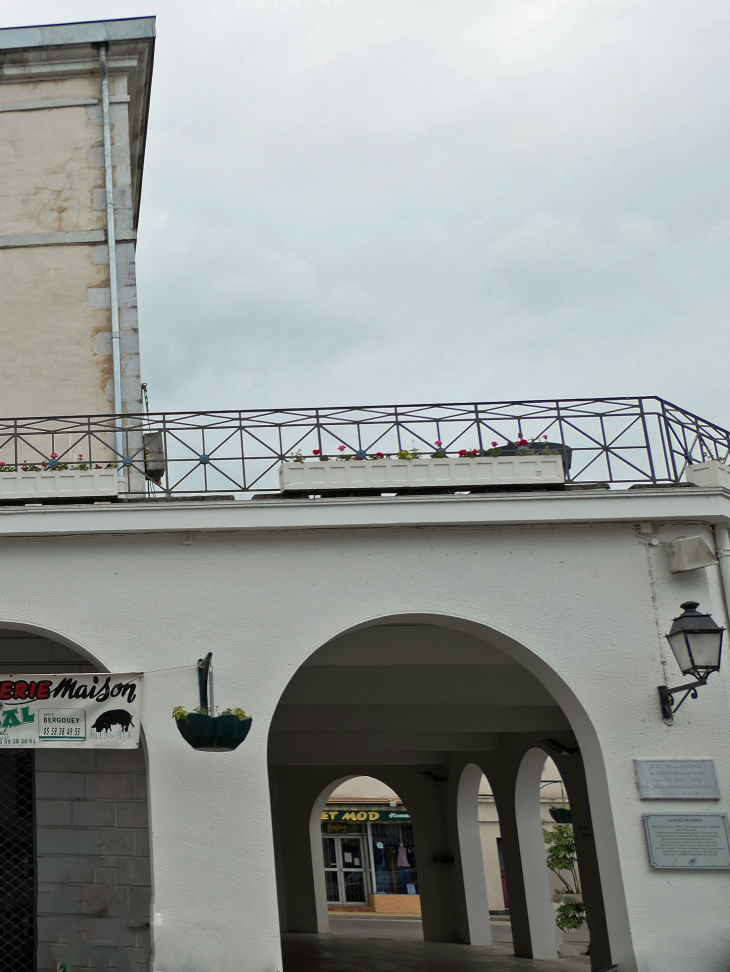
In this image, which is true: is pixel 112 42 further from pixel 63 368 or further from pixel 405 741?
pixel 405 741

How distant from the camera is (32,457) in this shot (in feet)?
34.0

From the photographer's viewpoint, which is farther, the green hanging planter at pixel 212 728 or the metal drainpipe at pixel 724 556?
the metal drainpipe at pixel 724 556

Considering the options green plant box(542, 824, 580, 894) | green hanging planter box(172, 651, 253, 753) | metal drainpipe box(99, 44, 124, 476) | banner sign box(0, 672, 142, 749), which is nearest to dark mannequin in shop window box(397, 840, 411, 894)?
green plant box(542, 824, 580, 894)

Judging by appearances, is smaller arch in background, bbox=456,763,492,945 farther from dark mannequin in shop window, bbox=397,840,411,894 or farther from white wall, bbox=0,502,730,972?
dark mannequin in shop window, bbox=397,840,411,894

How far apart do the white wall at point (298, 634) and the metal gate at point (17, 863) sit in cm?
238

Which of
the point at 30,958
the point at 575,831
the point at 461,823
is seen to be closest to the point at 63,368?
the point at 30,958

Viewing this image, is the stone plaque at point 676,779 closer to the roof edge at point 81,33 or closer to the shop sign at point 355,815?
the roof edge at point 81,33

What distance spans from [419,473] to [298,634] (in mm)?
1640

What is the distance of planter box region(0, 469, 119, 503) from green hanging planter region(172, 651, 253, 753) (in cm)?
193

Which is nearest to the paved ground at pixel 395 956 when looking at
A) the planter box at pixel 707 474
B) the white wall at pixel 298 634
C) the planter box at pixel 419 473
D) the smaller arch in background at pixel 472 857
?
the smaller arch in background at pixel 472 857

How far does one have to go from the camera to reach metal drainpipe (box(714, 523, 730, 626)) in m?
8.39

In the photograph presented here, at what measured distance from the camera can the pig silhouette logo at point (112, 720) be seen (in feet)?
25.0

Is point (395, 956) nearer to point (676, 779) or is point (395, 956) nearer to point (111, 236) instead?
point (676, 779)

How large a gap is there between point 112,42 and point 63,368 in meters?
4.00
